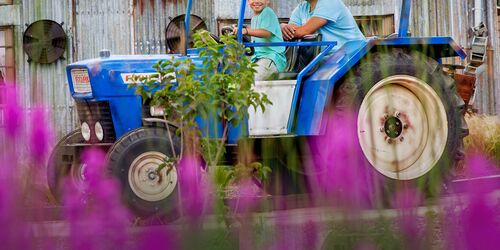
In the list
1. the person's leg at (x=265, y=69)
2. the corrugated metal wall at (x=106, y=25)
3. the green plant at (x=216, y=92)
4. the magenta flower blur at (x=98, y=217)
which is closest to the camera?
the magenta flower blur at (x=98, y=217)

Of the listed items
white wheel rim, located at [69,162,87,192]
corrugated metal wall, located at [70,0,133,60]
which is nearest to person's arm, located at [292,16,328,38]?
white wheel rim, located at [69,162,87,192]

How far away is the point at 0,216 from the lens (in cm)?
130

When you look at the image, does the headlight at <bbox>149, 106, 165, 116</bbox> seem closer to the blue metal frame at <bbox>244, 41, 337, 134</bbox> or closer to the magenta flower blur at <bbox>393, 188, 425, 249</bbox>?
the blue metal frame at <bbox>244, 41, 337, 134</bbox>

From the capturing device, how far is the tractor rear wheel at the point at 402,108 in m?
5.93

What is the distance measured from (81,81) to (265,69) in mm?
1468

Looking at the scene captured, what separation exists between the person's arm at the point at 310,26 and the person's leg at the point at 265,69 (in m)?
0.28

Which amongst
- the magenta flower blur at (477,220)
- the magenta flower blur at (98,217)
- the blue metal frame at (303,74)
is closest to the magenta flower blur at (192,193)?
the magenta flower blur at (98,217)

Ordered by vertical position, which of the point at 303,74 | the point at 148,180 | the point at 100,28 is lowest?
the point at 148,180

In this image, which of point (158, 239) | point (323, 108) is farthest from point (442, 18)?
point (158, 239)

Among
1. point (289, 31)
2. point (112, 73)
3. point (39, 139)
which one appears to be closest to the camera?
point (39, 139)

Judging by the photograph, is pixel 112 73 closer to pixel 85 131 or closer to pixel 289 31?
pixel 85 131

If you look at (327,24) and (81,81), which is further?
(81,81)

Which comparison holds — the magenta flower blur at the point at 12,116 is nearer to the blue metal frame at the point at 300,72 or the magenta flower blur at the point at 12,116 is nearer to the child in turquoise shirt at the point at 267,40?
the blue metal frame at the point at 300,72

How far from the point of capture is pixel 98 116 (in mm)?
6684
